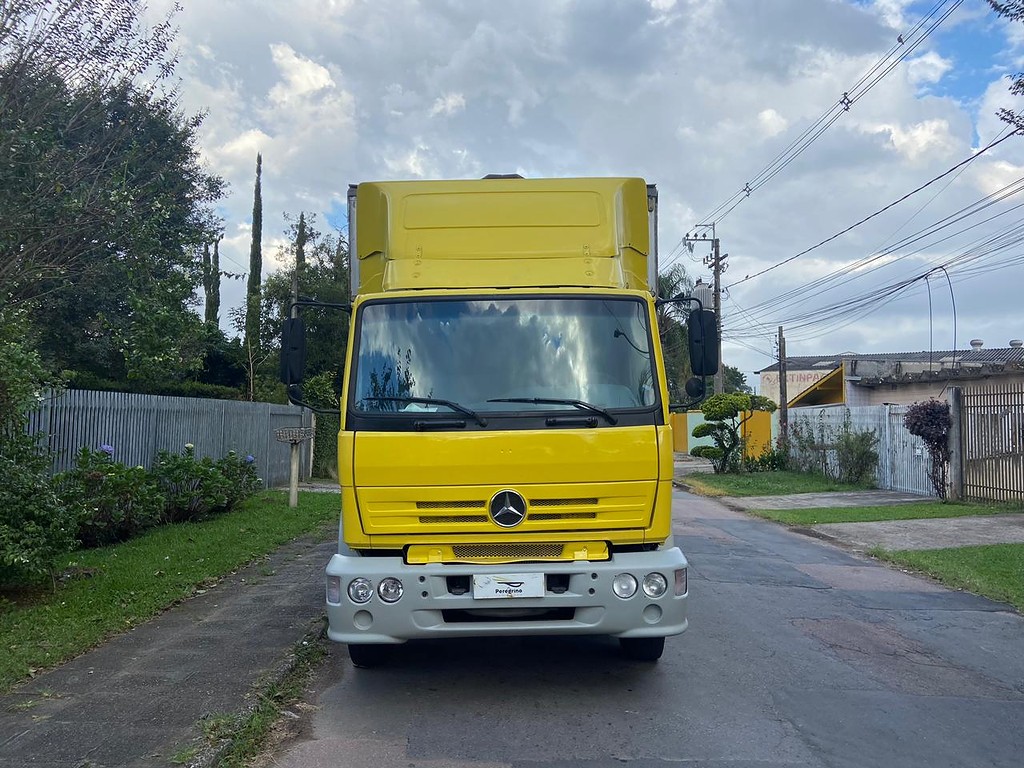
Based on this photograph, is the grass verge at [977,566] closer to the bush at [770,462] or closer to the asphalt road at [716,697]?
the asphalt road at [716,697]

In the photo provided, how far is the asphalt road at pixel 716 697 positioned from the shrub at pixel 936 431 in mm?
8055

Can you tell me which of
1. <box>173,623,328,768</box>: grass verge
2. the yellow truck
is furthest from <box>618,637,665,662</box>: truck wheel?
<box>173,623,328,768</box>: grass verge

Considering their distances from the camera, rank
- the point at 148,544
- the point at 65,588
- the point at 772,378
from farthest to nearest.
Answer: the point at 772,378 < the point at 148,544 < the point at 65,588

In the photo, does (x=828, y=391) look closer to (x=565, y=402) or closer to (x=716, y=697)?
(x=716, y=697)

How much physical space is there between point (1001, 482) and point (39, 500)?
1402 cm

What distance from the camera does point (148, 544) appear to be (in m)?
10.2

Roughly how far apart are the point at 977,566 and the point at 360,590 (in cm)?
748

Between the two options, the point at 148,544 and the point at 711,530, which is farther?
the point at 711,530

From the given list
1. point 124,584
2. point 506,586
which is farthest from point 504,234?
point 124,584

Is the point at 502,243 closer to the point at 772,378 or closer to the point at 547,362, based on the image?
the point at 547,362

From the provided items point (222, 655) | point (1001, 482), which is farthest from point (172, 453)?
point (1001, 482)

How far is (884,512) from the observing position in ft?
48.1

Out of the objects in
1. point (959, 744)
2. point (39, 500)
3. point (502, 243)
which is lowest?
point (959, 744)

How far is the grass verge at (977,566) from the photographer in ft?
28.0
